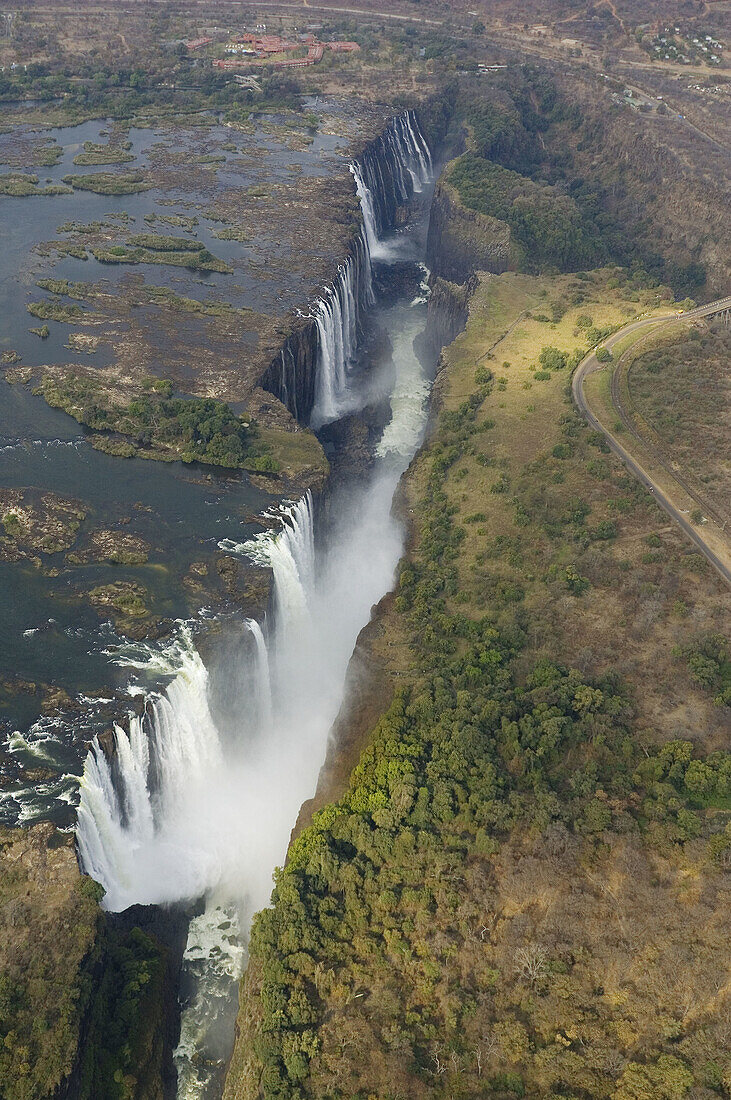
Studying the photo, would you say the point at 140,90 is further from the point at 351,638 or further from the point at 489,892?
the point at 489,892

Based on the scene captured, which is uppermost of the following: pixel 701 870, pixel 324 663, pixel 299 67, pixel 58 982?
pixel 299 67

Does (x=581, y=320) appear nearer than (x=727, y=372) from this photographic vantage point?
No

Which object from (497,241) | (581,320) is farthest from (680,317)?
(497,241)

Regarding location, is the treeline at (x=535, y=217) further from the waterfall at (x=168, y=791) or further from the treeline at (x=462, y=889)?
the waterfall at (x=168, y=791)

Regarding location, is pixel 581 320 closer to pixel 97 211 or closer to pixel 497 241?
pixel 497 241

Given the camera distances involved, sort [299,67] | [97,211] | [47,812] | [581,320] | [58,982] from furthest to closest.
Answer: [299,67]
[97,211]
[581,320]
[47,812]
[58,982]

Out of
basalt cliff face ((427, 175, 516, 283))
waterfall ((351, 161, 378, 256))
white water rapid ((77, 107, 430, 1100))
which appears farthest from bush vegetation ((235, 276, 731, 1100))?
waterfall ((351, 161, 378, 256))
